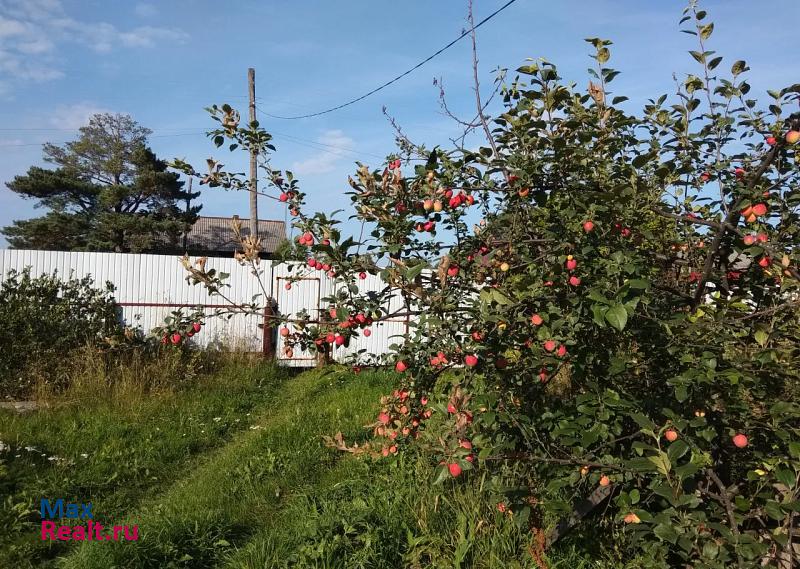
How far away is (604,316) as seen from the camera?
1.65 meters

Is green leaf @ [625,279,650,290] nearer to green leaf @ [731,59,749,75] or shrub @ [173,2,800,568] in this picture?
shrub @ [173,2,800,568]

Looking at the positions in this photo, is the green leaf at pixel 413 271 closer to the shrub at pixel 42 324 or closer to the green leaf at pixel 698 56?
the green leaf at pixel 698 56

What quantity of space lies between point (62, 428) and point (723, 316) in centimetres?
531

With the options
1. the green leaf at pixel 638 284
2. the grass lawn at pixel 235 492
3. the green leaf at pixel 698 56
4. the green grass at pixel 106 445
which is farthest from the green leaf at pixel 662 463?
the green grass at pixel 106 445

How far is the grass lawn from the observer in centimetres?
277

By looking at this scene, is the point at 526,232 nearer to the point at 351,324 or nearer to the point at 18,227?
the point at 351,324

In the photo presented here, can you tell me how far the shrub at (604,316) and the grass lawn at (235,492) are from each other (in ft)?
1.68

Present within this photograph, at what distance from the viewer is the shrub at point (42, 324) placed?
6.79 metres

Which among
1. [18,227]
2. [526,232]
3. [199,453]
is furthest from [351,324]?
[18,227]

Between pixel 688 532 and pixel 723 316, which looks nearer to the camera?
pixel 688 532

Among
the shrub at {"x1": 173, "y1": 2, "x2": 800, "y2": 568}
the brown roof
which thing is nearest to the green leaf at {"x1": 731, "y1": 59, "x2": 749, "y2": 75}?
the shrub at {"x1": 173, "y1": 2, "x2": 800, "y2": 568}

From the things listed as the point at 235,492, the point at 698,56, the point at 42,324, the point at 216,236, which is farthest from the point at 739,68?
the point at 216,236

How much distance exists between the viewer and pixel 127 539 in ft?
9.62

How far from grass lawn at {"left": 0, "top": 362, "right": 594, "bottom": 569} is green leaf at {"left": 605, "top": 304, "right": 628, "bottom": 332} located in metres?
1.28
